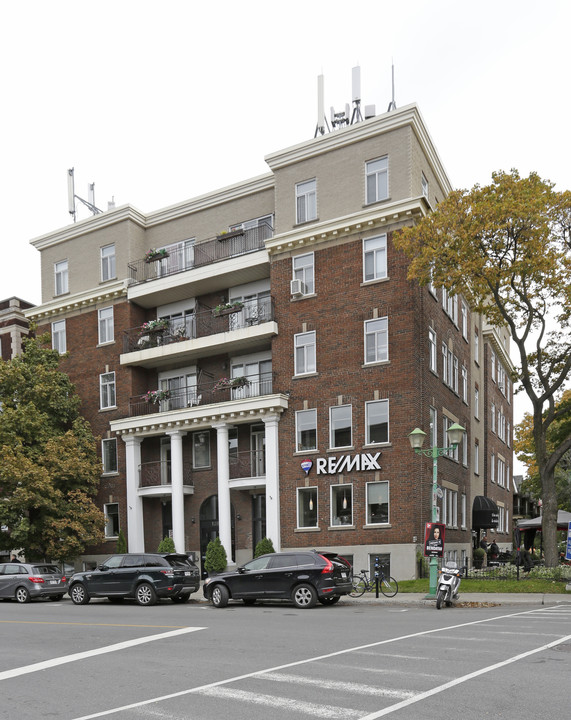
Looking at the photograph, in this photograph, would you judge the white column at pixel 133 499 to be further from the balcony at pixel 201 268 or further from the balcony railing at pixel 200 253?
the balcony railing at pixel 200 253

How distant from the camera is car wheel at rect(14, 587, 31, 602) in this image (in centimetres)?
2462

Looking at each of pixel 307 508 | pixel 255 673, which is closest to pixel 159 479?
pixel 307 508

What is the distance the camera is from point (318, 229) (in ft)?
94.7

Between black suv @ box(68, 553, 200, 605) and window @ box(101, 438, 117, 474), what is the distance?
457 inches

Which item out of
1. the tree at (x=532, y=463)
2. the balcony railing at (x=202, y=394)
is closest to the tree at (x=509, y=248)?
the balcony railing at (x=202, y=394)

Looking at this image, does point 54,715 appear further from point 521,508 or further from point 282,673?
point 521,508

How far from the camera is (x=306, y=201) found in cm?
3003

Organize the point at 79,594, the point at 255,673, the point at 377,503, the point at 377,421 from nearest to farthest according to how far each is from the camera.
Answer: the point at 255,673 < the point at 79,594 < the point at 377,503 < the point at 377,421

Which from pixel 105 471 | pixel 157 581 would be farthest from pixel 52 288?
pixel 157 581

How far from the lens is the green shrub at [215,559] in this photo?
28.6 metres

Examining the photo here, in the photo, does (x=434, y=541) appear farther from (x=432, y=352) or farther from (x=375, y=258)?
(x=375, y=258)

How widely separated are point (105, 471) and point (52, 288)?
33.5 ft

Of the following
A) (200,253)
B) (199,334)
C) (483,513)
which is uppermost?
(200,253)

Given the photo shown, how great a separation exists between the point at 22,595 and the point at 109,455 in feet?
34.7
